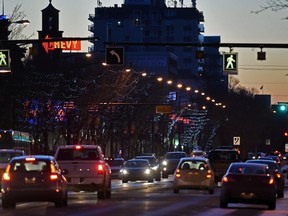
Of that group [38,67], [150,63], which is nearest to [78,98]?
[38,67]

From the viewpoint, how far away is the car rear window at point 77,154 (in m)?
37.2

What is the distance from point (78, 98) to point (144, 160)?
19.3m

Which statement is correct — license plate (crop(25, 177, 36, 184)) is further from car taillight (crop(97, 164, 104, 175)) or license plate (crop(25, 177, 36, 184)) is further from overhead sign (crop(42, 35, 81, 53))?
overhead sign (crop(42, 35, 81, 53))

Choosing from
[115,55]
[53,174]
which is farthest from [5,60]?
[53,174]

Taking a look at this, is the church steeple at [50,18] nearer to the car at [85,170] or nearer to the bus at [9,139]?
the bus at [9,139]

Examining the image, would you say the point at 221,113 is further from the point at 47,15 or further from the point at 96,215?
the point at 96,215

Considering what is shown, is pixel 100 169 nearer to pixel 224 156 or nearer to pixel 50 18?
pixel 224 156

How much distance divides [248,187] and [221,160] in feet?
85.2

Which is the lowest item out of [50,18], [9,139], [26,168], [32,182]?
[32,182]

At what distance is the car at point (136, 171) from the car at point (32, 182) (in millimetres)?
32210

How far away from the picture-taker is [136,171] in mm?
63500

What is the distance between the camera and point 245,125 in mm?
173750

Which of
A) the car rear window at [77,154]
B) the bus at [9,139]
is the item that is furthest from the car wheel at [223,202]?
the bus at [9,139]

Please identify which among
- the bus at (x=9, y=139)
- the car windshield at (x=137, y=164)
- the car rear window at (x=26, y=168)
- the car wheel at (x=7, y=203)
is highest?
the bus at (x=9, y=139)
